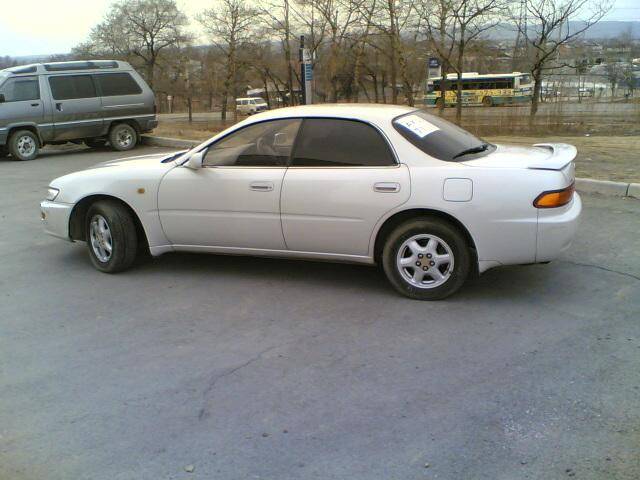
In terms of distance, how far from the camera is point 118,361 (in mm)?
3953

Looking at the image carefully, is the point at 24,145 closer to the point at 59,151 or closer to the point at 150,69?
the point at 59,151

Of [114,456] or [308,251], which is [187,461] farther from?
[308,251]

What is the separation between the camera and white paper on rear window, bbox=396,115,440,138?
4.92 metres

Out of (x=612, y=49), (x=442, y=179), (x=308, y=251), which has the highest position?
(x=612, y=49)

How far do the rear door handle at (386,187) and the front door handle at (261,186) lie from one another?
0.90 meters

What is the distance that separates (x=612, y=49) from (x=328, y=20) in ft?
53.5

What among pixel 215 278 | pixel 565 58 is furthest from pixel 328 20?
pixel 215 278

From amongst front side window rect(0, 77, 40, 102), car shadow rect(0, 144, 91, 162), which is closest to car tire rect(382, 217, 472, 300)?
front side window rect(0, 77, 40, 102)

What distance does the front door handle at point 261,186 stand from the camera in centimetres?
506

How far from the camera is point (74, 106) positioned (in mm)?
14602

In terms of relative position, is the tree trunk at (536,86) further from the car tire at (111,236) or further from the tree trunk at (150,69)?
the tree trunk at (150,69)

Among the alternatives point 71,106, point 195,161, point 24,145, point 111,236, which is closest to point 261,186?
point 195,161

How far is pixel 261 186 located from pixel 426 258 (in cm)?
149

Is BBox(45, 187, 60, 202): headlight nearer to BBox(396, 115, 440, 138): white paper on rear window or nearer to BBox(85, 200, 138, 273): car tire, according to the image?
BBox(85, 200, 138, 273): car tire
